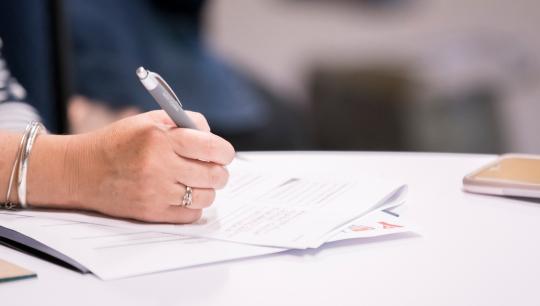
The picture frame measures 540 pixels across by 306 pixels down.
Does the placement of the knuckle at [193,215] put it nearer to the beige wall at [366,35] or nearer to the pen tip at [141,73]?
the pen tip at [141,73]

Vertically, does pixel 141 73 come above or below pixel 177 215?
above

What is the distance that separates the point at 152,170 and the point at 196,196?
0.05m

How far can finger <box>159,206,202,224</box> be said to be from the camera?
639mm

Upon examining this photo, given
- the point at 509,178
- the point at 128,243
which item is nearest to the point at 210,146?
the point at 128,243

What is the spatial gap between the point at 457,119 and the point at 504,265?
2.65 m

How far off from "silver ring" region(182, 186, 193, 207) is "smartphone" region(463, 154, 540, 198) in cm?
37

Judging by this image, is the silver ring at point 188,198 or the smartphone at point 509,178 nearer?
the silver ring at point 188,198

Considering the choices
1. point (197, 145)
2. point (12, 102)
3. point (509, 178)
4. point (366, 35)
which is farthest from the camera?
point (366, 35)

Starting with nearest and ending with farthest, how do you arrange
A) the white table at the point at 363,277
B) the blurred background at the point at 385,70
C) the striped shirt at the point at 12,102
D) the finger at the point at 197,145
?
the white table at the point at 363,277 → the finger at the point at 197,145 → the striped shirt at the point at 12,102 → the blurred background at the point at 385,70

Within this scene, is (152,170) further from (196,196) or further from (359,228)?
(359,228)

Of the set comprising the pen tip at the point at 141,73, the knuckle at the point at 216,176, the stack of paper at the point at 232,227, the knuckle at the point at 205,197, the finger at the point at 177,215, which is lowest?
the stack of paper at the point at 232,227

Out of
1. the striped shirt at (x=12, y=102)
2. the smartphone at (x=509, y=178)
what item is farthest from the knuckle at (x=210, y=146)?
the striped shirt at (x=12, y=102)

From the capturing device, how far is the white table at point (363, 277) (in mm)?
474

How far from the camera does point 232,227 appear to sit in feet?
2.06
